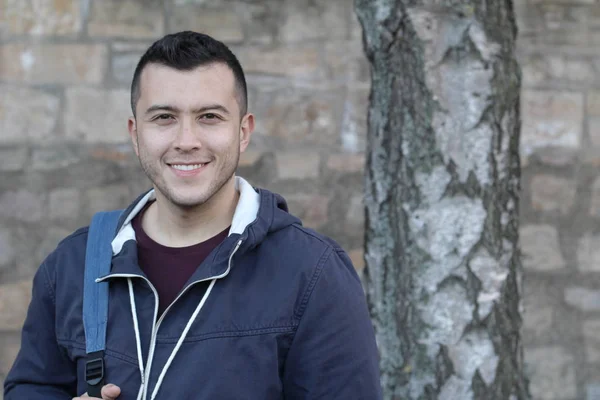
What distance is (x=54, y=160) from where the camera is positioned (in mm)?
4430

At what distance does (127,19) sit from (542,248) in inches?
94.1

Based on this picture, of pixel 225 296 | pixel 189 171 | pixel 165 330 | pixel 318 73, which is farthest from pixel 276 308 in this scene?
pixel 318 73

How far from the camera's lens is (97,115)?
4.43 metres

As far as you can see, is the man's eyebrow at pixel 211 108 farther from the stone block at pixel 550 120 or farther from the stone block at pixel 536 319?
the stone block at pixel 536 319

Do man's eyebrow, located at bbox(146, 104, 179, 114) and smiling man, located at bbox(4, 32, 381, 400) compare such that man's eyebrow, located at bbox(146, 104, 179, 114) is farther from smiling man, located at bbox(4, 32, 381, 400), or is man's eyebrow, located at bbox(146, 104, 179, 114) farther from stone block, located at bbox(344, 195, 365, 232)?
stone block, located at bbox(344, 195, 365, 232)

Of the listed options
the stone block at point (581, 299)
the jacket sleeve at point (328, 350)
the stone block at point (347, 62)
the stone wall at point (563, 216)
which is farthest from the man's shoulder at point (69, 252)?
the stone block at point (581, 299)

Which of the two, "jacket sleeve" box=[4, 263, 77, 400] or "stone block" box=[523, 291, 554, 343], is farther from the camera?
"stone block" box=[523, 291, 554, 343]

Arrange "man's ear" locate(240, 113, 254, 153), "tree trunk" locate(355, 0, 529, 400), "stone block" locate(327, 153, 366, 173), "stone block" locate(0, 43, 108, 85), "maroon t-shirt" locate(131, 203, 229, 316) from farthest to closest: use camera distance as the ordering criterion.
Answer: "stone block" locate(327, 153, 366, 173), "stone block" locate(0, 43, 108, 85), "tree trunk" locate(355, 0, 529, 400), "man's ear" locate(240, 113, 254, 153), "maroon t-shirt" locate(131, 203, 229, 316)

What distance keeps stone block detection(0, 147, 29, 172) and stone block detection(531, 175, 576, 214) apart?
2.56 metres

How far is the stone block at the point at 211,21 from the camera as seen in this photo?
4.42 metres

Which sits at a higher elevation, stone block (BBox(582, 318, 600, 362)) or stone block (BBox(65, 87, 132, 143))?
stone block (BBox(65, 87, 132, 143))

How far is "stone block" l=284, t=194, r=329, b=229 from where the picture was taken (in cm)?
450

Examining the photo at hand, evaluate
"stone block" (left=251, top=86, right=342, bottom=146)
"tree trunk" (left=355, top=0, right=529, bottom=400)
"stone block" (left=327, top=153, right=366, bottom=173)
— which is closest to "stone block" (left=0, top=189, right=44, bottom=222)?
"stone block" (left=251, top=86, right=342, bottom=146)

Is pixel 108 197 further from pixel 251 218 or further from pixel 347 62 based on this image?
pixel 251 218
